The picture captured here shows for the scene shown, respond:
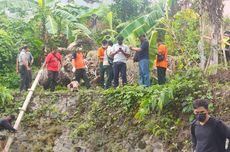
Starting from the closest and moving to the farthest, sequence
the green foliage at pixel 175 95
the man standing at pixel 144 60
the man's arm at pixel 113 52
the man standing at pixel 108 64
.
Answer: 1. the green foliage at pixel 175 95
2. the man standing at pixel 144 60
3. the man's arm at pixel 113 52
4. the man standing at pixel 108 64

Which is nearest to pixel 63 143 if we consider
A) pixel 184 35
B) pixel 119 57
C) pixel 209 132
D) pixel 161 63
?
pixel 119 57

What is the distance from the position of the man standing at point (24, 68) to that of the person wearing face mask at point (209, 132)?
8.57 meters

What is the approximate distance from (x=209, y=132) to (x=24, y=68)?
8.88 meters

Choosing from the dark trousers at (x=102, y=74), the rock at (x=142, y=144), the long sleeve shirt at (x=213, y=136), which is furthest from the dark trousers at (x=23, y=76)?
the long sleeve shirt at (x=213, y=136)

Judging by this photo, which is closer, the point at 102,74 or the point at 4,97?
the point at 4,97

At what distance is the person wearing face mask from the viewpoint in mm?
5424

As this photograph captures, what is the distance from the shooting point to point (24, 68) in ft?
44.1

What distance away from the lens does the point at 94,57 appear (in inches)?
Answer: 629

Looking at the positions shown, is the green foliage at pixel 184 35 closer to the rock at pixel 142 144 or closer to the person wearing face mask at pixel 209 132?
the rock at pixel 142 144

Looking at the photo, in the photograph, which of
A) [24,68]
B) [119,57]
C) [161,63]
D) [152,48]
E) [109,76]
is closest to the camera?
[119,57]

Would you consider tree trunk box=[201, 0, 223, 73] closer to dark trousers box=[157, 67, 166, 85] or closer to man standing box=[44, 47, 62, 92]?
dark trousers box=[157, 67, 166, 85]

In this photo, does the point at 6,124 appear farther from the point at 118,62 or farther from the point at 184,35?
the point at 184,35

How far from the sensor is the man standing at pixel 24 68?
43.8 feet

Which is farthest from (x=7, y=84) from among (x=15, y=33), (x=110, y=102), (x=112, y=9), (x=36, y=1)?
(x=112, y=9)
